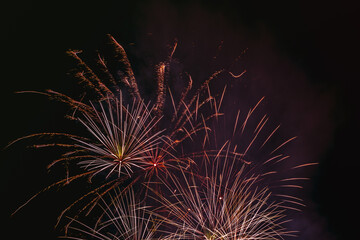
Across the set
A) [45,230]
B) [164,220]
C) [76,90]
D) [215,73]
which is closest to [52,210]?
[45,230]

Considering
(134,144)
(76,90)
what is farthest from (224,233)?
(76,90)

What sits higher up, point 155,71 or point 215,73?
point 215,73

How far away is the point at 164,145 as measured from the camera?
5945mm

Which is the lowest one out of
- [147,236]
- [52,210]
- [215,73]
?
[52,210]

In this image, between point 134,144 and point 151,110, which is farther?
point 151,110

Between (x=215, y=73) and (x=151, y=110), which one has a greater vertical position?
(x=215, y=73)

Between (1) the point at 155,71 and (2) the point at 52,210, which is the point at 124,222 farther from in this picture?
(2) the point at 52,210

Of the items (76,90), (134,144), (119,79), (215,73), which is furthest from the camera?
(76,90)

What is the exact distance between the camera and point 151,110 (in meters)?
5.89

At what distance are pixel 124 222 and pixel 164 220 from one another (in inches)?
34.0

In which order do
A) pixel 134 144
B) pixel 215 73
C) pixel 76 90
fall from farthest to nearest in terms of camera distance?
pixel 76 90, pixel 215 73, pixel 134 144

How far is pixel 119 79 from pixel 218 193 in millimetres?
3220

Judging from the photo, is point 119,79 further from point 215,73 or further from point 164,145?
point 215,73

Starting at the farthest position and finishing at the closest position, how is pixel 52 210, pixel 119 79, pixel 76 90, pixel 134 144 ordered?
1. pixel 52 210
2. pixel 76 90
3. pixel 119 79
4. pixel 134 144
